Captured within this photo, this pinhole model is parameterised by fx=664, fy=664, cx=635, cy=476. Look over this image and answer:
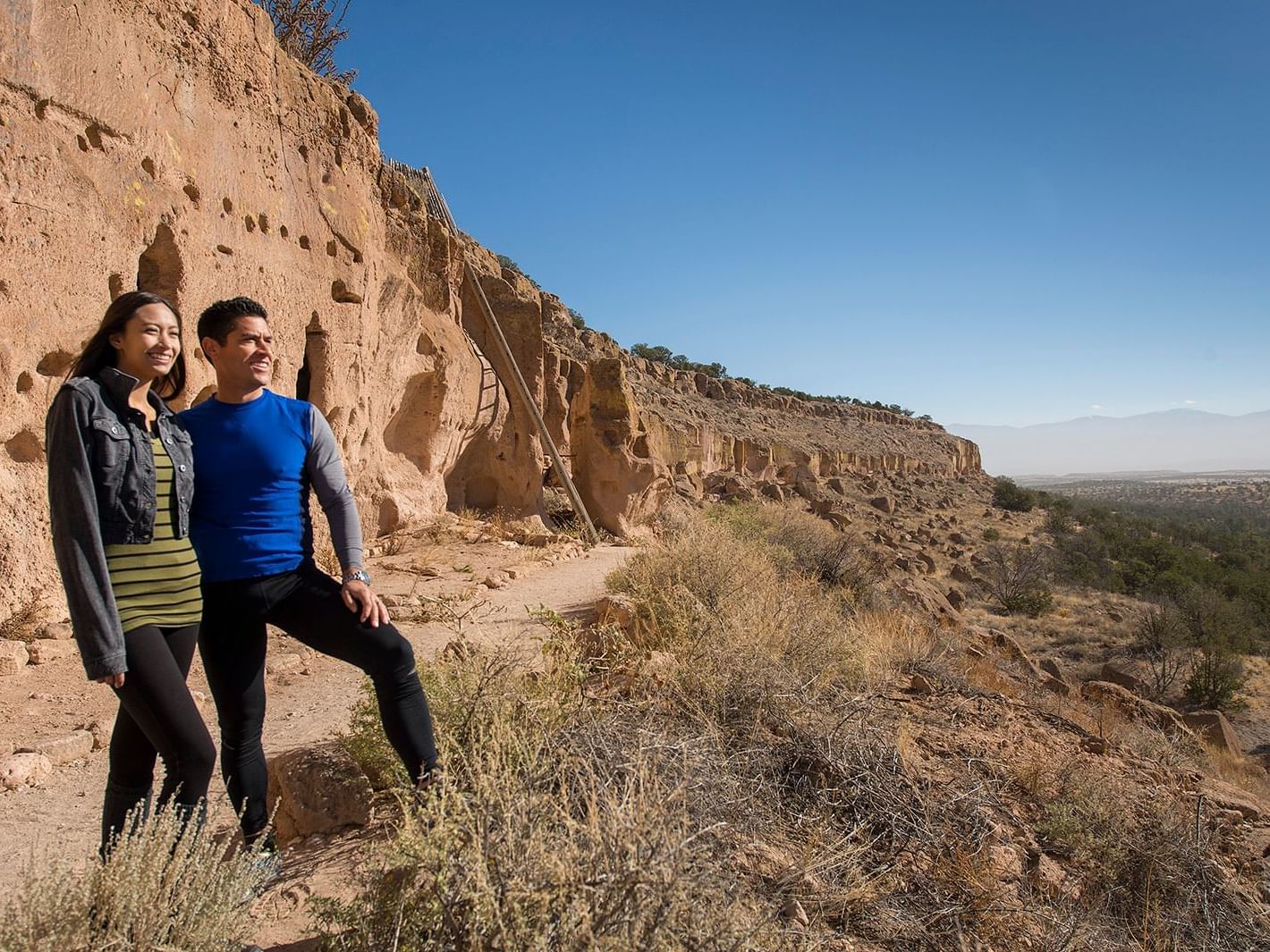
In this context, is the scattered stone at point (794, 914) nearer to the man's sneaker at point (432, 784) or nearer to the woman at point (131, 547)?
the man's sneaker at point (432, 784)

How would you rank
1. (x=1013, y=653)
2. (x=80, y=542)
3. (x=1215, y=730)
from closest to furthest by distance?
1. (x=80, y=542)
2. (x=1215, y=730)
3. (x=1013, y=653)

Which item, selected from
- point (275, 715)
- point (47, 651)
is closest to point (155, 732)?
point (275, 715)

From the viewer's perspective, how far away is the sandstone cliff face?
395 centimetres

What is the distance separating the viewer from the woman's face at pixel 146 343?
6.04 ft

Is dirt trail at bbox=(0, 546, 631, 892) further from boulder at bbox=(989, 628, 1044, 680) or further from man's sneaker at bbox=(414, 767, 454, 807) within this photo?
boulder at bbox=(989, 628, 1044, 680)

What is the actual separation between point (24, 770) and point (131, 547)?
2079 millimetres

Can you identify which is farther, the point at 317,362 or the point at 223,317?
the point at 317,362

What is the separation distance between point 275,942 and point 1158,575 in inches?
1012

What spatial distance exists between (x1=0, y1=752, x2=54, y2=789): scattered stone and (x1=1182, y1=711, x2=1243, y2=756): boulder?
31.5 feet

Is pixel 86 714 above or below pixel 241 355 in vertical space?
below

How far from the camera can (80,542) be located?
5.36ft

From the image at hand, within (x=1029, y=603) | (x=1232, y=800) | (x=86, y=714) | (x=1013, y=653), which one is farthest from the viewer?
(x=1029, y=603)

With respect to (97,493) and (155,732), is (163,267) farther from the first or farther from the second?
(155,732)

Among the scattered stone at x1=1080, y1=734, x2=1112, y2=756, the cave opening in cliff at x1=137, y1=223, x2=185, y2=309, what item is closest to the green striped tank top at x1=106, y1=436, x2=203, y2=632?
the cave opening in cliff at x1=137, y1=223, x2=185, y2=309
